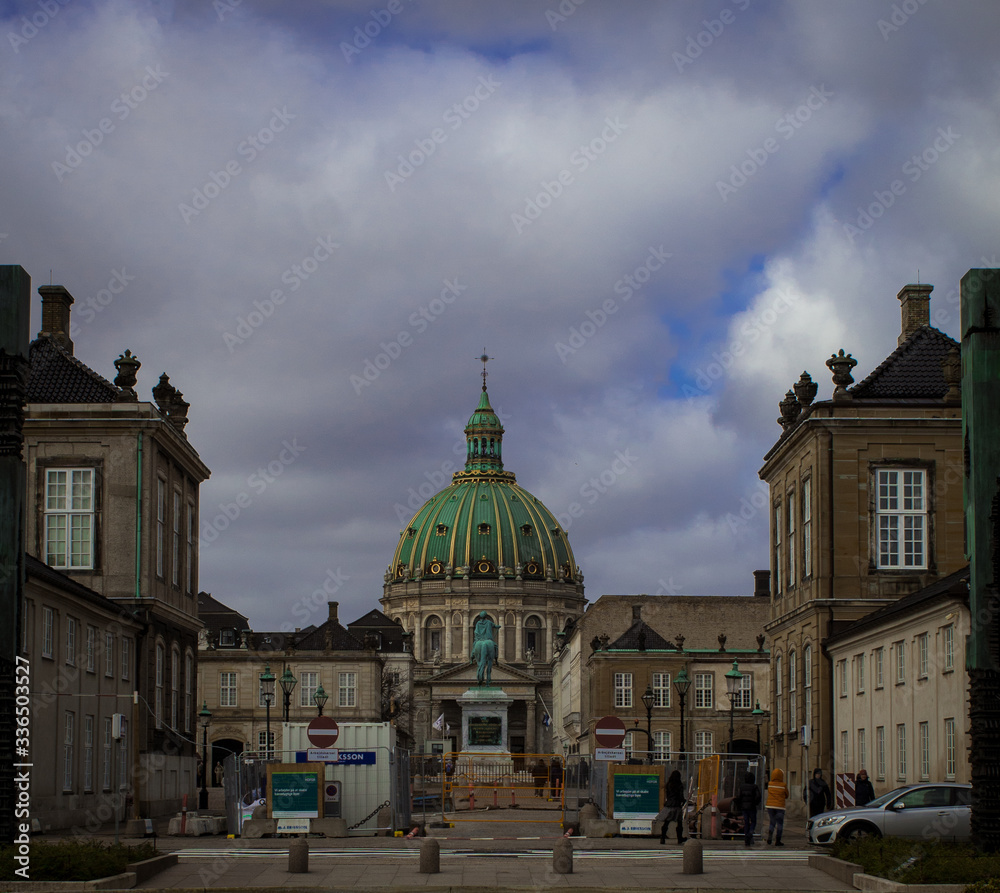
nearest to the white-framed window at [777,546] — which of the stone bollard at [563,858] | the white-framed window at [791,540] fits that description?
the white-framed window at [791,540]

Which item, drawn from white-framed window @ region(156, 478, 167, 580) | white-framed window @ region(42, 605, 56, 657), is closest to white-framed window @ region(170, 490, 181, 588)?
white-framed window @ region(156, 478, 167, 580)

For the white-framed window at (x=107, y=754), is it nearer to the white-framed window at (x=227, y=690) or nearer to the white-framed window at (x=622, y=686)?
the white-framed window at (x=622, y=686)

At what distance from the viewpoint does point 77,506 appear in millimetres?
51281

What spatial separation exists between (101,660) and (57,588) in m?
6.72

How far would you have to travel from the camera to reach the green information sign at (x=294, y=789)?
115 feet

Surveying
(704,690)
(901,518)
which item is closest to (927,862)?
(901,518)

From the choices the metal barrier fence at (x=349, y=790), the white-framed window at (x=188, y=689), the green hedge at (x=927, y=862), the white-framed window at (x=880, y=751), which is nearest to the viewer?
the green hedge at (x=927, y=862)

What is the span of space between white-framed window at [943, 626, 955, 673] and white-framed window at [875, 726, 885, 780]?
246 inches

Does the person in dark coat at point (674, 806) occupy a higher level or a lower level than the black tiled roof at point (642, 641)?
lower

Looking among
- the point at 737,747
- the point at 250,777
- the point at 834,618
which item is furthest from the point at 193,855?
the point at 737,747

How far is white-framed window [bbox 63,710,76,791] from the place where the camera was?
4219cm

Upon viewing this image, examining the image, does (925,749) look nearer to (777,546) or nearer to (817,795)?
(817,795)

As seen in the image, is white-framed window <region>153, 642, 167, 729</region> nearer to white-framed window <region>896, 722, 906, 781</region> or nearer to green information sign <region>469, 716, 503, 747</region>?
white-framed window <region>896, 722, 906, 781</region>

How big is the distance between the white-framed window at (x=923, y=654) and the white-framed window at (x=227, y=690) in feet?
298
